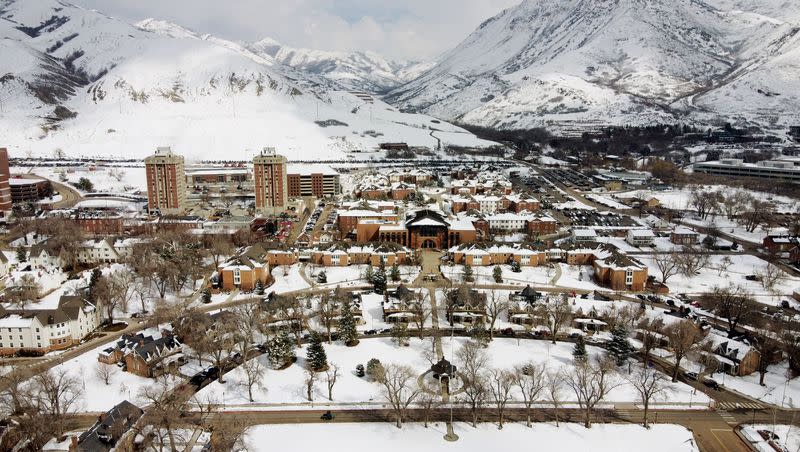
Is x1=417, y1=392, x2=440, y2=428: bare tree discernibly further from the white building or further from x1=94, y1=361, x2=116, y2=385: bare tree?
the white building

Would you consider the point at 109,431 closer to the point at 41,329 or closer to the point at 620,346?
the point at 41,329

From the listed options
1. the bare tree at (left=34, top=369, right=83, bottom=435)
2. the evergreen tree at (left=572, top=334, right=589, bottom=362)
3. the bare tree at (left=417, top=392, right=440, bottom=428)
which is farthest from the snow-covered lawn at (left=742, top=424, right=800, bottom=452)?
the bare tree at (left=34, top=369, right=83, bottom=435)

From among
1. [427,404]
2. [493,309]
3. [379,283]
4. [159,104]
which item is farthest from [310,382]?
[159,104]

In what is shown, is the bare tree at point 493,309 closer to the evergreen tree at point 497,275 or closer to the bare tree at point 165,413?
the evergreen tree at point 497,275

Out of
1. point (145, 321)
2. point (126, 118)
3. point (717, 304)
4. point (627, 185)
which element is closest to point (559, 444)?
point (717, 304)

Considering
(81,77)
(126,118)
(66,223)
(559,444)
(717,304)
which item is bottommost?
(559,444)

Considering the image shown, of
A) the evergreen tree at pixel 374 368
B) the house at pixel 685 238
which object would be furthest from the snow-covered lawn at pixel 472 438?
the house at pixel 685 238

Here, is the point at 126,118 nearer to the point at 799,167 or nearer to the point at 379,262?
the point at 379,262
